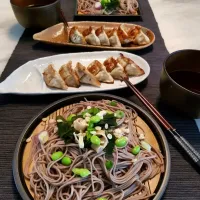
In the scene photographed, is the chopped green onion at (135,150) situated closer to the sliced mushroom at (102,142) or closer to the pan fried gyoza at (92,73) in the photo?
the sliced mushroom at (102,142)

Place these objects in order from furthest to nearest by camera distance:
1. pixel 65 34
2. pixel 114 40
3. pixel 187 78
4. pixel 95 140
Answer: pixel 65 34 → pixel 114 40 → pixel 187 78 → pixel 95 140

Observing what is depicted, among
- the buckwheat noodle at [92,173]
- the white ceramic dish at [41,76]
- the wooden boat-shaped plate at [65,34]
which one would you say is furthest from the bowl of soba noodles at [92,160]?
the wooden boat-shaped plate at [65,34]

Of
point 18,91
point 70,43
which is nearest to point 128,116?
point 18,91

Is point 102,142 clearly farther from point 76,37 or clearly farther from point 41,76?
point 76,37

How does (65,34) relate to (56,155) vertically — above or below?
above

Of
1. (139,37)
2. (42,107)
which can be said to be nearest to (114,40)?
(139,37)

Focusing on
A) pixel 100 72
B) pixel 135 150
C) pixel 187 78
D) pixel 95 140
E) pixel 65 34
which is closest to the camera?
pixel 95 140

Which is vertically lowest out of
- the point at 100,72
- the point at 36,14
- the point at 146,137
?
the point at 146,137

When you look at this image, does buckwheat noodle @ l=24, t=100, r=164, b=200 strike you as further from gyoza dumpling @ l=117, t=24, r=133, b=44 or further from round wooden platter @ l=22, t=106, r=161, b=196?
gyoza dumpling @ l=117, t=24, r=133, b=44
